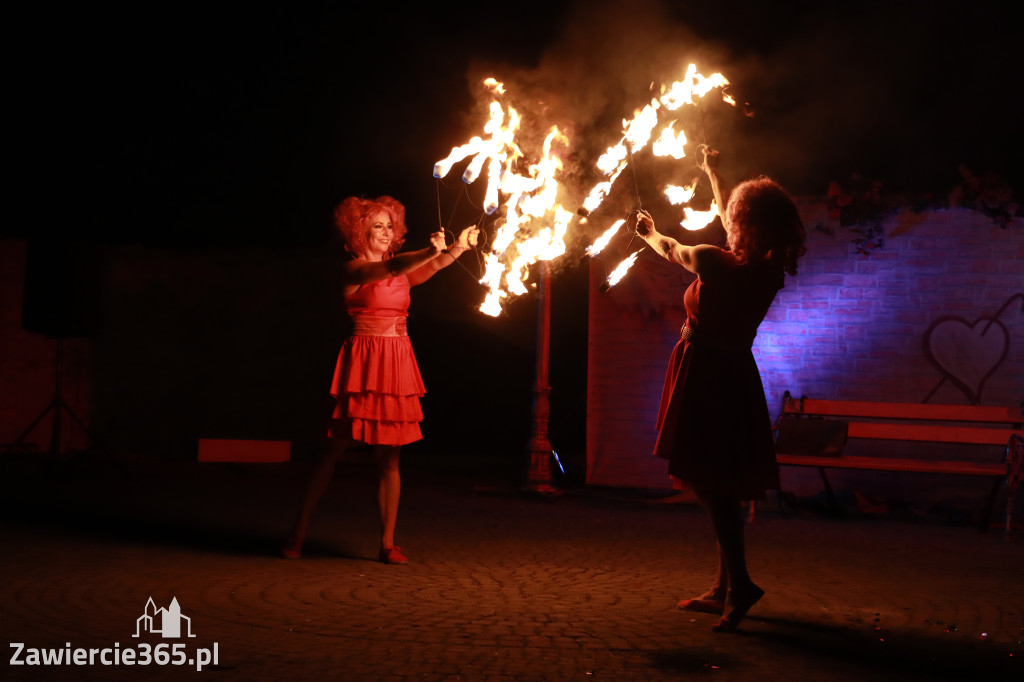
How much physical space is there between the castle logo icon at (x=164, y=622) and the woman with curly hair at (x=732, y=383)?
256cm

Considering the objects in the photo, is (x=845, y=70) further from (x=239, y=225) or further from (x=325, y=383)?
(x=239, y=225)

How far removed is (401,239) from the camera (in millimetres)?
7086

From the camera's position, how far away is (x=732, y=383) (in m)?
5.19

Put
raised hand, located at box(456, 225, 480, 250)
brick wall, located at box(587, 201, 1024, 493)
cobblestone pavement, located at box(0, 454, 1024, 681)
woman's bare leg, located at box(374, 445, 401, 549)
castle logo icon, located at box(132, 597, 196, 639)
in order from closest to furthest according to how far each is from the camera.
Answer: cobblestone pavement, located at box(0, 454, 1024, 681) < castle logo icon, located at box(132, 597, 196, 639) < raised hand, located at box(456, 225, 480, 250) < woman's bare leg, located at box(374, 445, 401, 549) < brick wall, located at box(587, 201, 1024, 493)

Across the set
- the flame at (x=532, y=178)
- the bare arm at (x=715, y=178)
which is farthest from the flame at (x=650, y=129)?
the bare arm at (x=715, y=178)

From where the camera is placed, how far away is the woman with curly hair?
5.13 metres

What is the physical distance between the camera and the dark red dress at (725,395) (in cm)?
514

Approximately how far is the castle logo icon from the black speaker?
7481mm

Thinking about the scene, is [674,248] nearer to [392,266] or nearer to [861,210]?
[392,266]

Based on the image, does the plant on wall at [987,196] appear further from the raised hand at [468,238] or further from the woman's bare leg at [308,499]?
the woman's bare leg at [308,499]


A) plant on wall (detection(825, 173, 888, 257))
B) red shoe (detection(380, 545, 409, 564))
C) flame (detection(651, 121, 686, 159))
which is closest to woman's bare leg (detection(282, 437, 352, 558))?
red shoe (detection(380, 545, 409, 564))

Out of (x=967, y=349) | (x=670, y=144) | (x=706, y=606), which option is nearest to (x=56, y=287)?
(x=670, y=144)

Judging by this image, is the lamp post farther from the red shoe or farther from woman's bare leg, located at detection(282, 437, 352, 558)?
woman's bare leg, located at detection(282, 437, 352, 558)

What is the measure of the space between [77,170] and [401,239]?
11419mm
